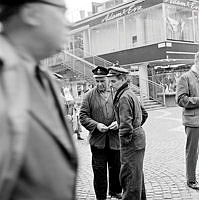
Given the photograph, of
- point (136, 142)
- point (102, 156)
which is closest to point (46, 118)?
point (136, 142)

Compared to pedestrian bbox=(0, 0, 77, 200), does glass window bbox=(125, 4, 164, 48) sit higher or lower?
higher

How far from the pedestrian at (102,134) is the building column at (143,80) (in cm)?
1893

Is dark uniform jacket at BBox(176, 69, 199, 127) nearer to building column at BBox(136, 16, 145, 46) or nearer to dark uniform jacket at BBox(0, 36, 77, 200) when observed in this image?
dark uniform jacket at BBox(0, 36, 77, 200)

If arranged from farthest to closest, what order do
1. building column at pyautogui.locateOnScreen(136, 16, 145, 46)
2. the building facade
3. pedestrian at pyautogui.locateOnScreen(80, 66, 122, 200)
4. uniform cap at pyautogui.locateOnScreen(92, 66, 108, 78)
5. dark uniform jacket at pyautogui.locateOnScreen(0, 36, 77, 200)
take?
building column at pyautogui.locateOnScreen(136, 16, 145, 46), the building facade, uniform cap at pyautogui.locateOnScreen(92, 66, 108, 78), pedestrian at pyautogui.locateOnScreen(80, 66, 122, 200), dark uniform jacket at pyautogui.locateOnScreen(0, 36, 77, 200)

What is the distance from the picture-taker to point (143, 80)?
80.5 feet

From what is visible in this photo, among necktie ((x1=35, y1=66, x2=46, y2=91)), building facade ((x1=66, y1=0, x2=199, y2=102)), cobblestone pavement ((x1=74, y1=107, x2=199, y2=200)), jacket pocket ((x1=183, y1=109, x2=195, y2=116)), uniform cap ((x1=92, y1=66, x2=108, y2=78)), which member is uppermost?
building facade ((x1=66, y1=0, x2=199, y2=102))

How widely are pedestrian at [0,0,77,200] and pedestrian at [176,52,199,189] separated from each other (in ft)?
13.0

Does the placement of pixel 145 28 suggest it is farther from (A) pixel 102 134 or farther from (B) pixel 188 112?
(A) pixel 102 134

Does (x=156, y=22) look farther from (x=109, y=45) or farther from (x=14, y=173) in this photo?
(x=14, y=173)

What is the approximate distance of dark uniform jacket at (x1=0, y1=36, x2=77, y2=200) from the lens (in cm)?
103

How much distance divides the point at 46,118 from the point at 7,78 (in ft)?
0.62

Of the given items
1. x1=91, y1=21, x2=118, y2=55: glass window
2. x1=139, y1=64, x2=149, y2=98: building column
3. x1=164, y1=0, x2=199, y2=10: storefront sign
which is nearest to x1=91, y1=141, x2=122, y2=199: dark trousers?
x1=139, y1=64, x2=149, y2=98: building column

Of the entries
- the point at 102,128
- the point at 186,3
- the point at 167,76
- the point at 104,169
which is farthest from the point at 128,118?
the point at 186,3

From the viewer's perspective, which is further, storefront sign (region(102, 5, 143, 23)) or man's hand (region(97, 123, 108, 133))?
storefront sign (region(102, 5, 143, 23))
